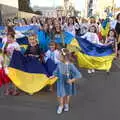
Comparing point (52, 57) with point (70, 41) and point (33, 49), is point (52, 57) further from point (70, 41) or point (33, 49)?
point (70, 41)

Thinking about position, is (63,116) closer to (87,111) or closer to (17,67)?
(87,111)

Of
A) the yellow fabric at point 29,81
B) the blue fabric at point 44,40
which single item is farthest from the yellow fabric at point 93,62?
the yellow fabric at point 29,81

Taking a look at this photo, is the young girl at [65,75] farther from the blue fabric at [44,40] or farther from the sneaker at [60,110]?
the blue fabric at [44,40]

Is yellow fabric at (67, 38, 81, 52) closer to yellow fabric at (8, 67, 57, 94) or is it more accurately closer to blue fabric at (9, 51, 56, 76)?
blue fabric at (9, 51, 56, 76)

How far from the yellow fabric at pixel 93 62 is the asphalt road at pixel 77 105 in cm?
226

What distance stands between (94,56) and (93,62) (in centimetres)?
34

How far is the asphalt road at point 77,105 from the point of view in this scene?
8.62 metres

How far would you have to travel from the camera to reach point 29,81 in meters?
10.9

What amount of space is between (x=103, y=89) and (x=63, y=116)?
118 inches

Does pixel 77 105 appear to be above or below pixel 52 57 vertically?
below

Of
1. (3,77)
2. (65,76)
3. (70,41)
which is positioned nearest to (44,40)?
(70,41)

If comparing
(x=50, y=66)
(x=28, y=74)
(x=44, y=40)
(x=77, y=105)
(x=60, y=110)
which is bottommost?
(x=77, y=105)

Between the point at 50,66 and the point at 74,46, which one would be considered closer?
the point at 50,66

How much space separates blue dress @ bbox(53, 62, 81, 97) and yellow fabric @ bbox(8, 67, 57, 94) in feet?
6.16
